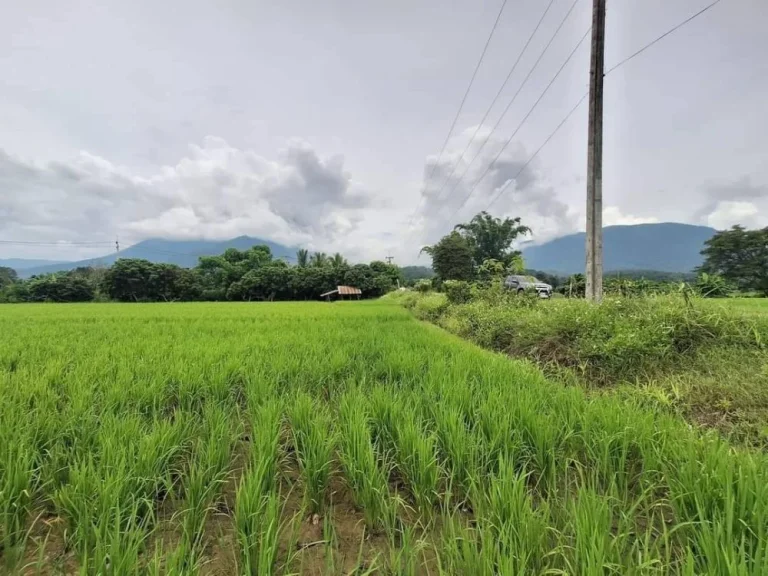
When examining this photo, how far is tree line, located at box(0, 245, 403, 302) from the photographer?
3722cm

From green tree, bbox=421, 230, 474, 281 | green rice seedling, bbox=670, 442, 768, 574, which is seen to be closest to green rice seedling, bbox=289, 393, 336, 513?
green rice seedling, bbox=670, 442, 768, 574

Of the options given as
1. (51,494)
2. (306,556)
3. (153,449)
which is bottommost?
(306,556)

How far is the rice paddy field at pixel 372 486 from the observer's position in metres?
1.35

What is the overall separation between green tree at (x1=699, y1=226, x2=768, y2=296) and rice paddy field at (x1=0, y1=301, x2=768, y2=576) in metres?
31.1

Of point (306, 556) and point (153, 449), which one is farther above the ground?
point (153, 449)

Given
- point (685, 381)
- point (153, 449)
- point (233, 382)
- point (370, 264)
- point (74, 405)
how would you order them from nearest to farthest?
point (153, 449) → point (74, 405) → point (685, 381) → point (233, 382) → point (370, 264)

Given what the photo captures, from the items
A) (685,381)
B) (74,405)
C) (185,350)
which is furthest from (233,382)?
(685,381)

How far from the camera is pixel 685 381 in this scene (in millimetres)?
3557

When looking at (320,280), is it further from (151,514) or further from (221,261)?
(151,514)

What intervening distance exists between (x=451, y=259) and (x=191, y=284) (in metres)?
30.0

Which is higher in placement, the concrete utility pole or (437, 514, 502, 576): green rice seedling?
the concrete utility pole

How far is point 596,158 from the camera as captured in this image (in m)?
6.71

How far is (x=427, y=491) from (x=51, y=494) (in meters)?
1.91

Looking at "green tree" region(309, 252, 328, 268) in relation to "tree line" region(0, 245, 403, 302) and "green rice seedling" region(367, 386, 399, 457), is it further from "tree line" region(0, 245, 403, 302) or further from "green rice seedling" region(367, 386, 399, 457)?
"green rice seedling" region(367, 386, 399, 457)
